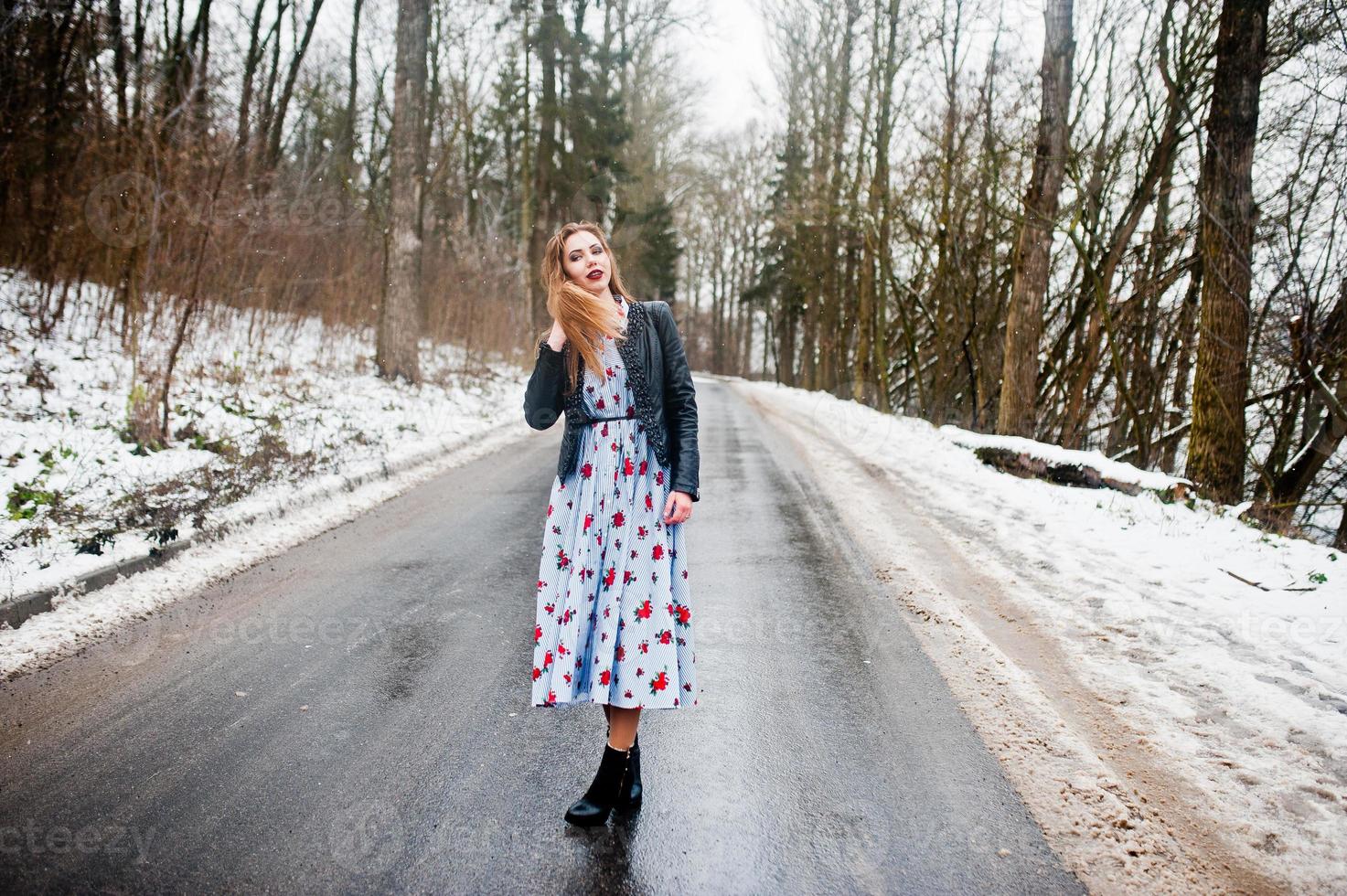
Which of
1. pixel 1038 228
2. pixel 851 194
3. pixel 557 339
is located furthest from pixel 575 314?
pixel 851 194

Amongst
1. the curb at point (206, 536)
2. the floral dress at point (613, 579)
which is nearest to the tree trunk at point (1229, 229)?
the floral dress at point (613, 579)

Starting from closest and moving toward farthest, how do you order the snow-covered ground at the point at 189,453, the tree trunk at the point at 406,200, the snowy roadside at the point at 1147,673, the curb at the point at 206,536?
the snowy roadside at the point at 1147,673, the curb at the point at 206,536, the snow-covered ground at the point at 189,453, the tree trunk at the point at 406,200

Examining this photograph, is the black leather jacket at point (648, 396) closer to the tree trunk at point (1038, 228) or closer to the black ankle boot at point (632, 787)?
the black ankle boot at point (632, 787)

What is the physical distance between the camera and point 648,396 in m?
2.41

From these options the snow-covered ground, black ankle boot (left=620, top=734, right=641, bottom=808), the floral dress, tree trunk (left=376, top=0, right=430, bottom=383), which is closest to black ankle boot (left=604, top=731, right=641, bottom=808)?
black ankle boot (left=620, top=734, right=641, bottom=808)

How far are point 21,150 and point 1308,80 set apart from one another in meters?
13.9

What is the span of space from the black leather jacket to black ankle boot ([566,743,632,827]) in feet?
2.71

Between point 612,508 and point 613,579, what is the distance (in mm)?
220

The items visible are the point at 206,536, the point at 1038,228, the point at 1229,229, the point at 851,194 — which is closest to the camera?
the point at 206,536

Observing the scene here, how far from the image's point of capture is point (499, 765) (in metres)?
2.53

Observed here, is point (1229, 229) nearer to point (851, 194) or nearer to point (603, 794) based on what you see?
point (603, 794)

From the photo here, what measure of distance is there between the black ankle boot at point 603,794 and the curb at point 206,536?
9.96 ft

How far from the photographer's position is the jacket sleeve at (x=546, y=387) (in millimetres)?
2359

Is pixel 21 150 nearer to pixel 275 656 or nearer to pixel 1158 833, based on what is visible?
pixel 275 656
